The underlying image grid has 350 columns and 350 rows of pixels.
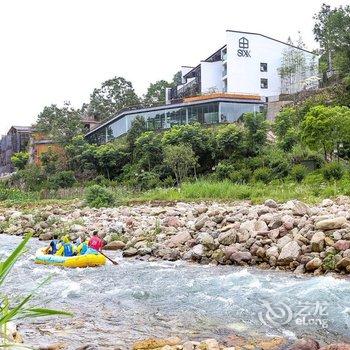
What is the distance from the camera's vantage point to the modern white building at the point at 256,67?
3947cm

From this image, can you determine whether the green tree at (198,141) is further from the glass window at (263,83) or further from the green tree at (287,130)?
the glass window at (263,83)

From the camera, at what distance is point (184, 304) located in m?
7.08

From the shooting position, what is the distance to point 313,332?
546cm

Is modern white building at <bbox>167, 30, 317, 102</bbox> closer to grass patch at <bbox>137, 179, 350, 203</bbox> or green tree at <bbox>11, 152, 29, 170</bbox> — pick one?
green tree at <bbox>11, 152, 29, 170</bbox>

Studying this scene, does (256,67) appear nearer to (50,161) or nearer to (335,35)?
(335,35)

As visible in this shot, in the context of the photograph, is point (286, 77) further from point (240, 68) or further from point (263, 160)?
point (263, 160)

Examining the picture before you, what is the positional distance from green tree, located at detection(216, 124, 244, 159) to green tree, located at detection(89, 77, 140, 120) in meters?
23.2

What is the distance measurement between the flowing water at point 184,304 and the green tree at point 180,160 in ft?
50.0

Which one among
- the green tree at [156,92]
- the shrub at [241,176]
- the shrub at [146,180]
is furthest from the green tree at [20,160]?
the shrub at [241,176]

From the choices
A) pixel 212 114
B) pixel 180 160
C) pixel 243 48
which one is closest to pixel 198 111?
pixel 212 114

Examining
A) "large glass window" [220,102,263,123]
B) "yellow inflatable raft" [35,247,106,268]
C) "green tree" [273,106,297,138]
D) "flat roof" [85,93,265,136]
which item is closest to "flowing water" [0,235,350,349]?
"yellow inflatable raft" [35,247,106,268]

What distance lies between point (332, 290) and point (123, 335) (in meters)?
3.34

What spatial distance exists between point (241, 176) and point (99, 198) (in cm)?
716

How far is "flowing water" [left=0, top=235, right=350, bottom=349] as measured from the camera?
5660mm
